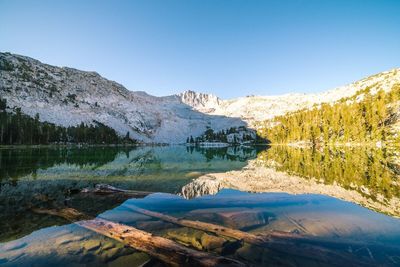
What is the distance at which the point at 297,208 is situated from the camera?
15703mm

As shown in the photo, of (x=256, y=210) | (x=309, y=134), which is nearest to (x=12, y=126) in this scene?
(x=256, y=210)

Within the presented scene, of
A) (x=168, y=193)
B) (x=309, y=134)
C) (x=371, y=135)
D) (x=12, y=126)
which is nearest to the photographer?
(x=168, y=193)

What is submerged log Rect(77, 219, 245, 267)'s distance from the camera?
25.4 ft

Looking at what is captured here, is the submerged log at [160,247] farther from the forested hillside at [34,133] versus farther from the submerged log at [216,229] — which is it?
the forested hillside at [34,133]

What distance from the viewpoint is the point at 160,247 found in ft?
29.1

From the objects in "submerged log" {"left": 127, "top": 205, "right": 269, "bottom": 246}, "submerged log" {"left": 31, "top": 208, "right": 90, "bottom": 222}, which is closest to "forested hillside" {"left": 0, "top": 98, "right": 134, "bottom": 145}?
"submerged log" {"left": 31, "top": 208, "right": 90, "bottom": 222}

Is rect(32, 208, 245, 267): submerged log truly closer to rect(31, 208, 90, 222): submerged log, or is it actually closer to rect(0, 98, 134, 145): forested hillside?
rect(31, 208, 90, 222): submerged log

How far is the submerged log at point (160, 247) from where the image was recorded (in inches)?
305

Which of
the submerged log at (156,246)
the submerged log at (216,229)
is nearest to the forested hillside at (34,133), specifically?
the submerged log at (156,246)

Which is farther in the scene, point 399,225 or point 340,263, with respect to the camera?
point 399,225

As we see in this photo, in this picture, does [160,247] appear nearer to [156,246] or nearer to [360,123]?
[156,246]

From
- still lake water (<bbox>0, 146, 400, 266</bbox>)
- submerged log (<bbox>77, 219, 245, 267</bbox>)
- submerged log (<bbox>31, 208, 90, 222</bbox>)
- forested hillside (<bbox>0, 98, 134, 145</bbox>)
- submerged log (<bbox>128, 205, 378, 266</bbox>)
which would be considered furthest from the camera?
forested hillside (<bbox>0, 98, 134, 145</bbox>)

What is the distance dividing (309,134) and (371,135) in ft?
144

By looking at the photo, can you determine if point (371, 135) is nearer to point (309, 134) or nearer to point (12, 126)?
point (309, 134)
